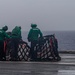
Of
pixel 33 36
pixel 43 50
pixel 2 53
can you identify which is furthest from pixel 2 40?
pixel 43 50

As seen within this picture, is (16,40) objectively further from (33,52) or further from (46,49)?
(46,49)

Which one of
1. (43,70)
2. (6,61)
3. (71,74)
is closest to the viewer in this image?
(71,74)

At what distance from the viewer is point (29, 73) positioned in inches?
631

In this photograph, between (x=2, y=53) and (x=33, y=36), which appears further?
(x=2, y=53)

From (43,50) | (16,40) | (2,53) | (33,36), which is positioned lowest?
(2,53)

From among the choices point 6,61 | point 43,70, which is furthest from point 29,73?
point 6,61

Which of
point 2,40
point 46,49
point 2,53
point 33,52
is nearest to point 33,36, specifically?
point 33,52

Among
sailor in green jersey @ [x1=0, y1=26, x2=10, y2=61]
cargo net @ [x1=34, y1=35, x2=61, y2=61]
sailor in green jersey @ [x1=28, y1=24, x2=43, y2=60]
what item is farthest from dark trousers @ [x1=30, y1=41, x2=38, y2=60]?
sailor in green jersey @ [x1=0, y1=26, x2=10, y2=61]

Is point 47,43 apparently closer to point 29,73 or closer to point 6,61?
point 6,61

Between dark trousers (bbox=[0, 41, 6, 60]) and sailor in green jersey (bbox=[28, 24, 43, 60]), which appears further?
dark trousers (bbox=[0, 41, 6, 60])

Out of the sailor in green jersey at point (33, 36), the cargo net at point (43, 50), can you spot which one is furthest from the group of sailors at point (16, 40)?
the cargo net at point (43, 50)

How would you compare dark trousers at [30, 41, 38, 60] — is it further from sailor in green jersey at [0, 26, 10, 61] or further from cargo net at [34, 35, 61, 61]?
sailor in green jersey at [0, 26, 10, 61]

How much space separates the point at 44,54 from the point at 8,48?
1.82m

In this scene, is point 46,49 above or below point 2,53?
above
